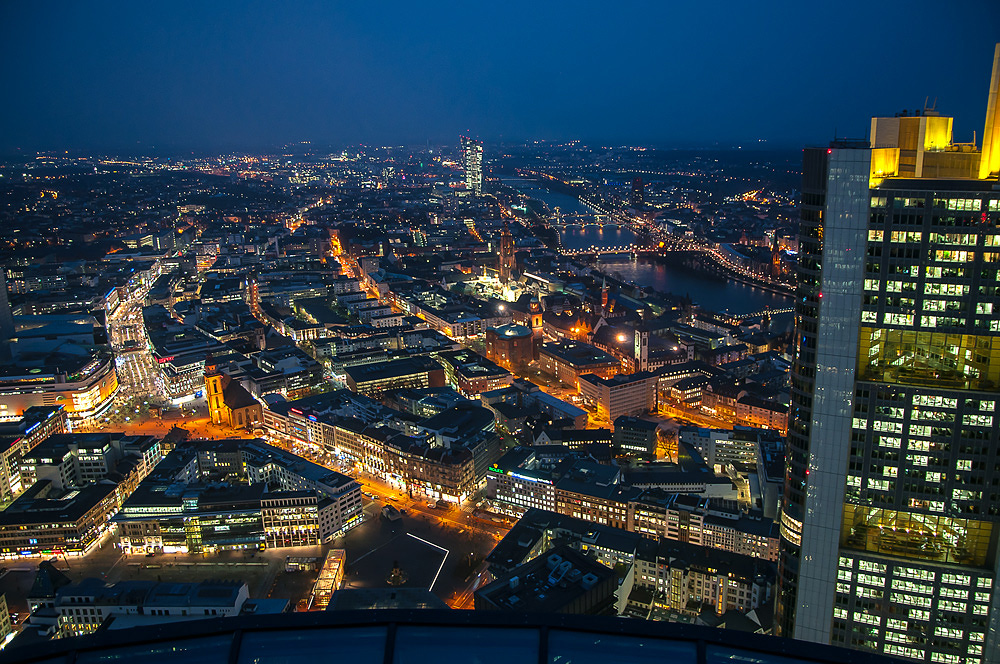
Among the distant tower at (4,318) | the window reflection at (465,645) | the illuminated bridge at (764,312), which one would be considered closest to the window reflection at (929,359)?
the window reflection at (465,645)

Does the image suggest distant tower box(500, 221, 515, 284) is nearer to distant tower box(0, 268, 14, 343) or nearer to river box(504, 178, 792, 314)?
river box(504, 178, 792, 314)

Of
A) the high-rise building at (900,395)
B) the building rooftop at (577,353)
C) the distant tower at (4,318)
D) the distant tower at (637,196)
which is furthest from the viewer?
the distant tower at (637,196)

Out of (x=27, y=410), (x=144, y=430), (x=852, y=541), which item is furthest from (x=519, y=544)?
(x=27, y=410)

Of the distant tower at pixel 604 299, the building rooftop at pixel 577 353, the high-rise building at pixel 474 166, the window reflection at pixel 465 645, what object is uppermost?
the high-rise building at pixel 474 166

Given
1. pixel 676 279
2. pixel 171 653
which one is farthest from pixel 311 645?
pixel 676 279

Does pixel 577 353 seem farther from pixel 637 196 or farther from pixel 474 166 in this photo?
pixel 474 166

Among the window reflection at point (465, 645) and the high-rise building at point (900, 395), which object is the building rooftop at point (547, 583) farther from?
the window reflection at point (465, 645)
